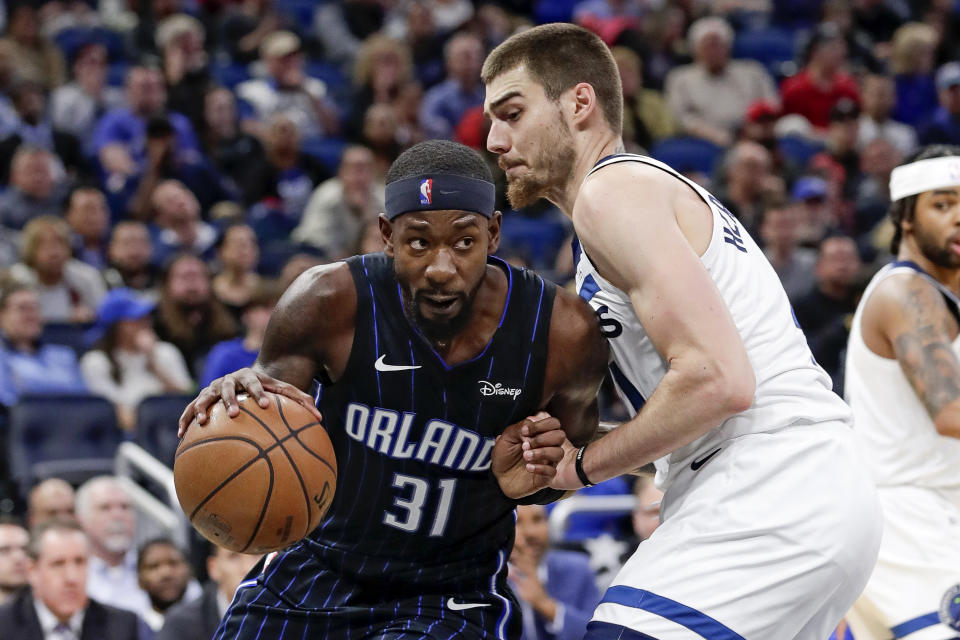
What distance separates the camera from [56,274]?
28.1 ft

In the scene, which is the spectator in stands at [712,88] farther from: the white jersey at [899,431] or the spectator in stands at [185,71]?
the white jersey at [899,431]

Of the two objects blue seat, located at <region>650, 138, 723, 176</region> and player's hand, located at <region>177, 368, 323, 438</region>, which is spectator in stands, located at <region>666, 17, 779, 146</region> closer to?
blue seat, located at <region>650, 138, 723, 176</region>

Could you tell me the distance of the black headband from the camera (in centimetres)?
337

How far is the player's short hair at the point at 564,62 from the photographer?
3.64m

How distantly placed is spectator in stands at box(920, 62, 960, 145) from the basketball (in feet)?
29.4

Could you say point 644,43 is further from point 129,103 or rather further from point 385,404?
point 385,404

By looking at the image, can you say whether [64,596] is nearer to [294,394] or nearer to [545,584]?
[545,584]

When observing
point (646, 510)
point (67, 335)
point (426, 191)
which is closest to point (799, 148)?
point (646, 510)

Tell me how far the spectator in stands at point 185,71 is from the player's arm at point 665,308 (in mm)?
7984

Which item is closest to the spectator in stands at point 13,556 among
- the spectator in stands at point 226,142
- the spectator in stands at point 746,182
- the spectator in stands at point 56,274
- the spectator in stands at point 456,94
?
the spectator in stands at point 56,274

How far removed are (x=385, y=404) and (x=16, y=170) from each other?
261 inches

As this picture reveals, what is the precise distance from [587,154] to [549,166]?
109 mm

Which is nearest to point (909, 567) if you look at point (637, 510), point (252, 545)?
point (252, 545)

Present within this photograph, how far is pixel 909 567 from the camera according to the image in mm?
4188
